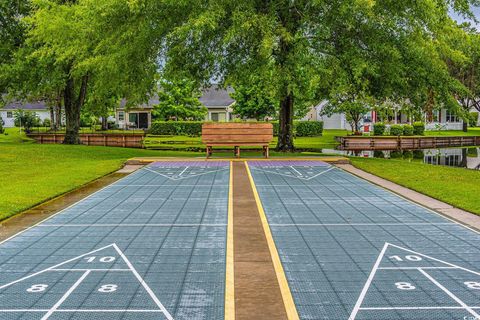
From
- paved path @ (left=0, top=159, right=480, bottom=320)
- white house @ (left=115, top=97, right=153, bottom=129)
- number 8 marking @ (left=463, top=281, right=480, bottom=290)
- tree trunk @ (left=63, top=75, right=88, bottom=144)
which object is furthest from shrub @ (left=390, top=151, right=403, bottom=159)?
white house @ (left=115, top=97, right=153, bottom=129)

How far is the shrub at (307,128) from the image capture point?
4828cm

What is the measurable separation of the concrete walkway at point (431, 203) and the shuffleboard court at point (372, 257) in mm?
260

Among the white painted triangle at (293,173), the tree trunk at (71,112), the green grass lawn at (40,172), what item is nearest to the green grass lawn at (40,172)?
the green grass lawn at (40,172)

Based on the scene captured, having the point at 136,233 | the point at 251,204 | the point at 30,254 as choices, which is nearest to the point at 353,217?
the point at 251,204

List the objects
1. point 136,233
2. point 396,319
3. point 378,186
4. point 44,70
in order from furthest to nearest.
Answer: point 44,70 < point 378,186 < point 136,233 < point 396,319

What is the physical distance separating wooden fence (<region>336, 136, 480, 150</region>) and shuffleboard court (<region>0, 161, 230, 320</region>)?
2519cm

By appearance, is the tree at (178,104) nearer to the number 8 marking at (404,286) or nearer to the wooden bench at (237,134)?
the wooden bench at (237,134)

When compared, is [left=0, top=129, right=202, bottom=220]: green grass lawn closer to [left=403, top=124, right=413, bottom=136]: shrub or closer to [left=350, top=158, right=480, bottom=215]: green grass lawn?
[left=350, top=158, right=480, bottom=215]: green grass lawn

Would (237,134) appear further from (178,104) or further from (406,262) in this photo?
(178,104)

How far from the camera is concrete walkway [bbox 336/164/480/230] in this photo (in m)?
8.69

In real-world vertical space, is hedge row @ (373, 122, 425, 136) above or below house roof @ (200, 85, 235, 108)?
below

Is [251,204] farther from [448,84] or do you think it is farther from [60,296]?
[448,84]

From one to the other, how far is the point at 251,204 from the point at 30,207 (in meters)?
4.31

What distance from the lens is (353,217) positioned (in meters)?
8.81
